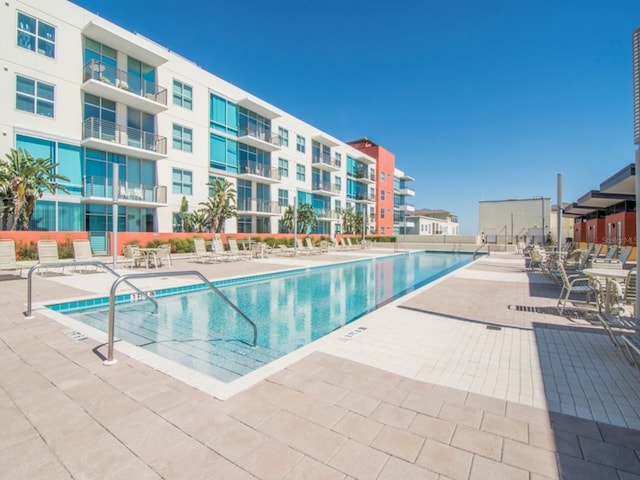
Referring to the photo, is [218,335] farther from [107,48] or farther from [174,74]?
[174,74]

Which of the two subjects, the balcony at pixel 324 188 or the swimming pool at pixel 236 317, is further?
the balcony at pixel 324 188

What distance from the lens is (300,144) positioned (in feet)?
107

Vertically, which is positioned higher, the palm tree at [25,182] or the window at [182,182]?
the window at [182,182]

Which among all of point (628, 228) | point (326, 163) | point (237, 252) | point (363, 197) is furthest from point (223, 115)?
point (628, 228)

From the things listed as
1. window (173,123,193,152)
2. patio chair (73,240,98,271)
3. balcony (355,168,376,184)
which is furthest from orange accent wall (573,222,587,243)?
patio chair (73,240,98,271)

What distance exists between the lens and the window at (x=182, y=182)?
824 inches

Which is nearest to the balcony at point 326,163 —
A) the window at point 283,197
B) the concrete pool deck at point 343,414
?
the window at point 283,197

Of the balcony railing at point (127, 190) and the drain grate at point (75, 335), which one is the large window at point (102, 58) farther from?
the drain grate at point (75, 335)

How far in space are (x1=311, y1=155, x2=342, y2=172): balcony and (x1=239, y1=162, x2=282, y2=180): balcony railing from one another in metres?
6.66

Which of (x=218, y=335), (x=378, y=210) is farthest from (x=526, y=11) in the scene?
(x=378, y=210)

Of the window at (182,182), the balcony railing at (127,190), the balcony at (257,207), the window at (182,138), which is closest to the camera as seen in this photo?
the balcony railing at (127,190)

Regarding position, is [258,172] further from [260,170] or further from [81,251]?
[81,251]

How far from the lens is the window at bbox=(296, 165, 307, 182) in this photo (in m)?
32.2

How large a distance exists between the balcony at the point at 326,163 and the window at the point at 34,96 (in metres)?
22.2
